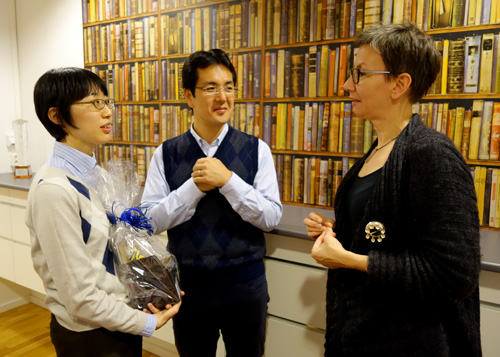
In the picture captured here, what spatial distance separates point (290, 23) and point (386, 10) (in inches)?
20.6

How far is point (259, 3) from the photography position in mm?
2209

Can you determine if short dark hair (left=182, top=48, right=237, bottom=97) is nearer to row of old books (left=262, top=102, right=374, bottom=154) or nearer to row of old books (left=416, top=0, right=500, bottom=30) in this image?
row of old books (left=262, top=102, right=374, bottom=154)

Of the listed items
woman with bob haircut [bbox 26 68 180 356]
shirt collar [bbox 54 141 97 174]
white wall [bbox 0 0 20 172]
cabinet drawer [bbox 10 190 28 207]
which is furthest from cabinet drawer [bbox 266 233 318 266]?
white wall [bbox 0 0 20 172]

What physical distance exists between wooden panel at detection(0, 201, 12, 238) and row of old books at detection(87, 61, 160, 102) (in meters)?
1.20

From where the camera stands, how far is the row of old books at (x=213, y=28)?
2262 mm

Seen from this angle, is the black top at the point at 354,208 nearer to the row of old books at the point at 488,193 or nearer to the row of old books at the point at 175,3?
the row of old books at the point at 488,193

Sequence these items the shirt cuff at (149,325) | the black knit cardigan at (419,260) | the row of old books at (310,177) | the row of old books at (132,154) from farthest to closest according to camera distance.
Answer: the row of old books at (132,154), the row of old books at (310,177), the shirt cuff at (149,325), the black knit cardigan at (419,260)

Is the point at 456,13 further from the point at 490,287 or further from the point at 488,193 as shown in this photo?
the point at 490,287

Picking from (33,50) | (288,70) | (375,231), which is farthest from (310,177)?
(33,50)

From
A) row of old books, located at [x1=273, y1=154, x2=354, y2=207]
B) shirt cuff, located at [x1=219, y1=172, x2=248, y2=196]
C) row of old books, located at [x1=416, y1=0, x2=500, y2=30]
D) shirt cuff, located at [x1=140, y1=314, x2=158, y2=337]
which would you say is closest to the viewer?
shirt cuff, located at [x1=140, y1=314, x2=158, y2=337]

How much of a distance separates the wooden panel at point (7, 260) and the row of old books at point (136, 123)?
1.18m

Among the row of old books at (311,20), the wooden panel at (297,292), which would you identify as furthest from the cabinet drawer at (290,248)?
the row of old books at (311,20)

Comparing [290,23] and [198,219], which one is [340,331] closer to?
[198,219]

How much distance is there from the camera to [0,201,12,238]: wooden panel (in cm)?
295
